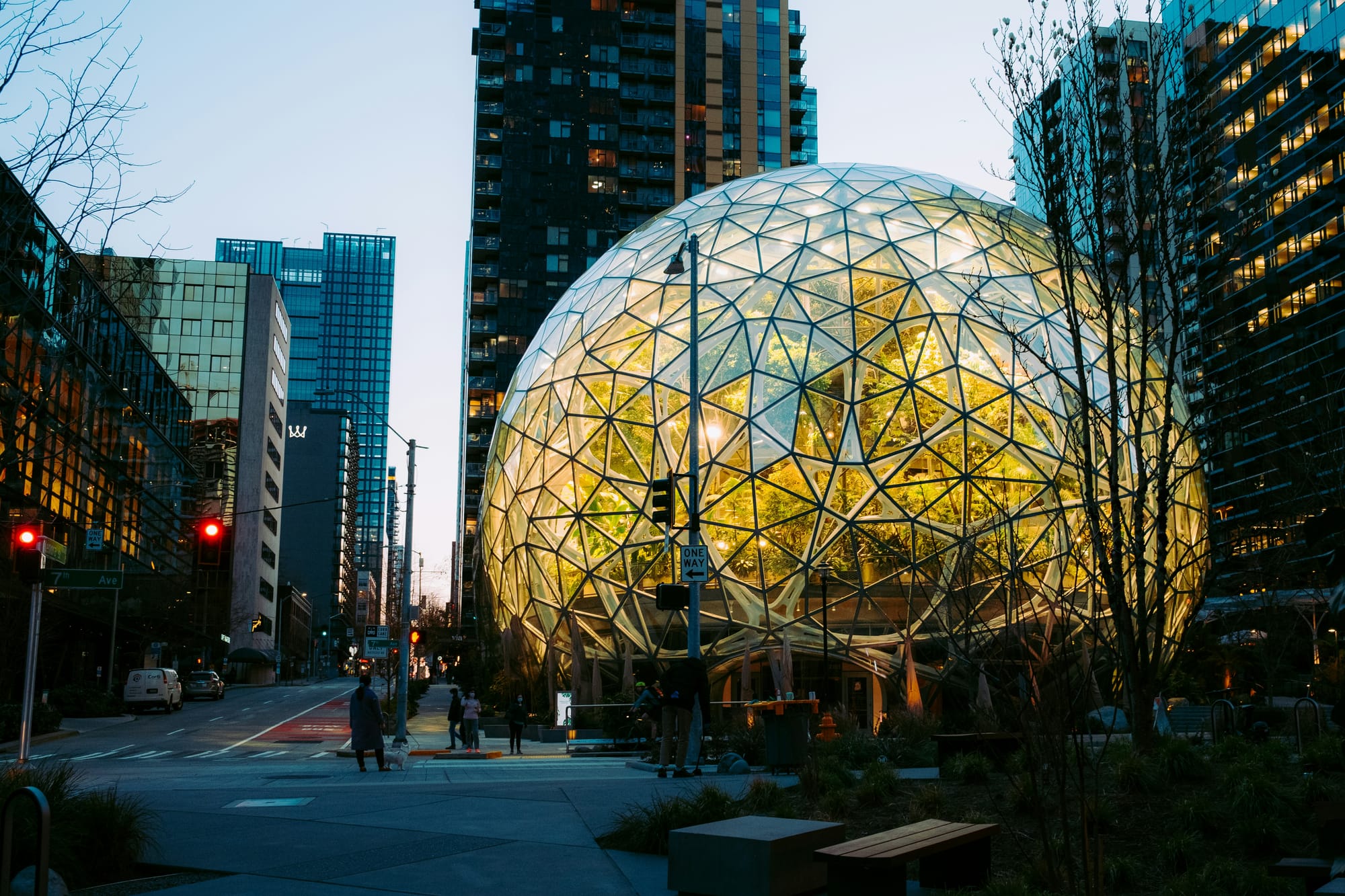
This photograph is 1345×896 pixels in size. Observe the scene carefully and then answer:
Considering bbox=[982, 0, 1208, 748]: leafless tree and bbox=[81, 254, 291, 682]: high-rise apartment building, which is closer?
bbox=[982, 0, 1208, 748]: leafless tree

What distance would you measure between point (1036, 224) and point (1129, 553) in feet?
75.9

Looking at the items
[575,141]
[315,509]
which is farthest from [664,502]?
[315,509]

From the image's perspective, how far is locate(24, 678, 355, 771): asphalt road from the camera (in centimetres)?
2723

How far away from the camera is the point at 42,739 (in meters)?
35.3

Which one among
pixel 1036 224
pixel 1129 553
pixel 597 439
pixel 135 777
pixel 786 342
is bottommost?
pixel 135 777

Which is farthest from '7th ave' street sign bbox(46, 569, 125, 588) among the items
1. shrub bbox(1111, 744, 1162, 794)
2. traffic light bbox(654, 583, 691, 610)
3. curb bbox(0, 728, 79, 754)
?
shrub bbox(1111, 744, 1162, 794)

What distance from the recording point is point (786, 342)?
31844 millimetres

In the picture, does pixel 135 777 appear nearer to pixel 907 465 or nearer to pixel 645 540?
pixel 645 540

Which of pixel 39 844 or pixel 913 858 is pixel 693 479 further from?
pixel 39 844

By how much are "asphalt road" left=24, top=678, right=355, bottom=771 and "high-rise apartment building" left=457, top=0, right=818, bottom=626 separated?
41308mm

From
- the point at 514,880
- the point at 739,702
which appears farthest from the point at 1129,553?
the point at 739,702

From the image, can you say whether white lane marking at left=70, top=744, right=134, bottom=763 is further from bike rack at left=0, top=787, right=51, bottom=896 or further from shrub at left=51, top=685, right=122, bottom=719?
shrub at left=51, top=685, right=122, bottom=719

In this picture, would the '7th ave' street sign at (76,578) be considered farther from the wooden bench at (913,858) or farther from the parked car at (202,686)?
the parked car at (202,686)

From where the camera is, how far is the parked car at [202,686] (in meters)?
67.4
